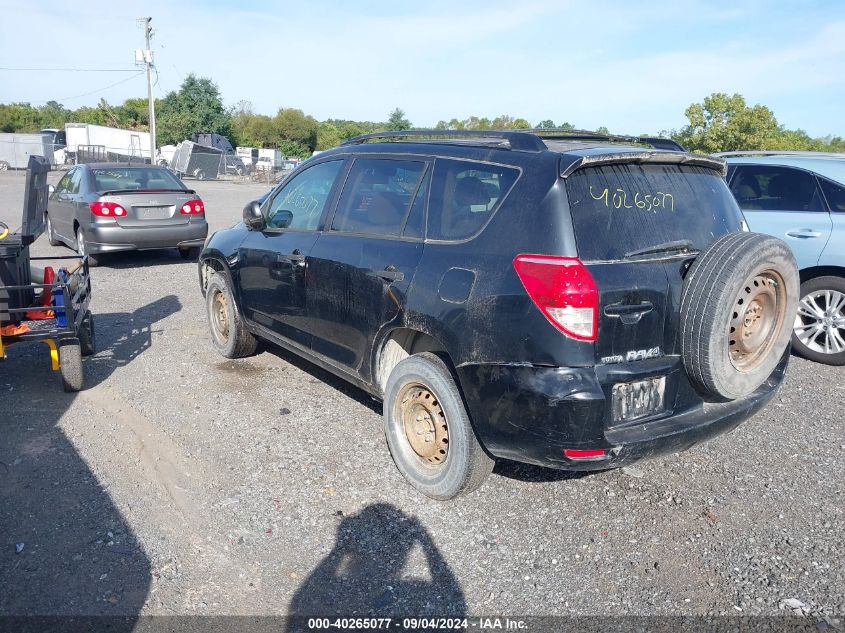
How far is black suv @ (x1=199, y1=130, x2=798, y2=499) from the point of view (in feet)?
9.98

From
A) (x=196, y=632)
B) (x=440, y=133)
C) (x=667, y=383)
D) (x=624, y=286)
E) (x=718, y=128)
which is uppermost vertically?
(x=718, y=128)

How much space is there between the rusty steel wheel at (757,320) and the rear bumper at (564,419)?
293 mm

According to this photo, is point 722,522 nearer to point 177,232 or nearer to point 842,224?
point 842,224

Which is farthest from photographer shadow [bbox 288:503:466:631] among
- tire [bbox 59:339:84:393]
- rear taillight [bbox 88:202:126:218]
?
rear taillight [bbox 88:202:126:218]

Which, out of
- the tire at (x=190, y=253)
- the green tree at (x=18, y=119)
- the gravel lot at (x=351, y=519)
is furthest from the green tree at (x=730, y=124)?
the green tree at (x=18, y=119)

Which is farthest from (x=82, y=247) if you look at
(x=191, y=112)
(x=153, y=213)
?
(x=191, y=112)

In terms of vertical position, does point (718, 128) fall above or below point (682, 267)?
above

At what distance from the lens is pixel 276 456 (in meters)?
4.20

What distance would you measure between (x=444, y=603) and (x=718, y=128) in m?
24.9

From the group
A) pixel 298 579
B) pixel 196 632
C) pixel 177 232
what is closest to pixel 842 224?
pixel 298 579

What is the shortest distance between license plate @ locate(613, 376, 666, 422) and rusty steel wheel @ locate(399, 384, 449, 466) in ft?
3.09

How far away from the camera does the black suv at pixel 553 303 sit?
3.04m

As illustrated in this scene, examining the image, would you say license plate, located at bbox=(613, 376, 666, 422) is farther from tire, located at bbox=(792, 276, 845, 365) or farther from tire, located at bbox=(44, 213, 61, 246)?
tire, located at bbox=(44, 213, 61, 246)

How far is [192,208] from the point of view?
10500 millimetres
